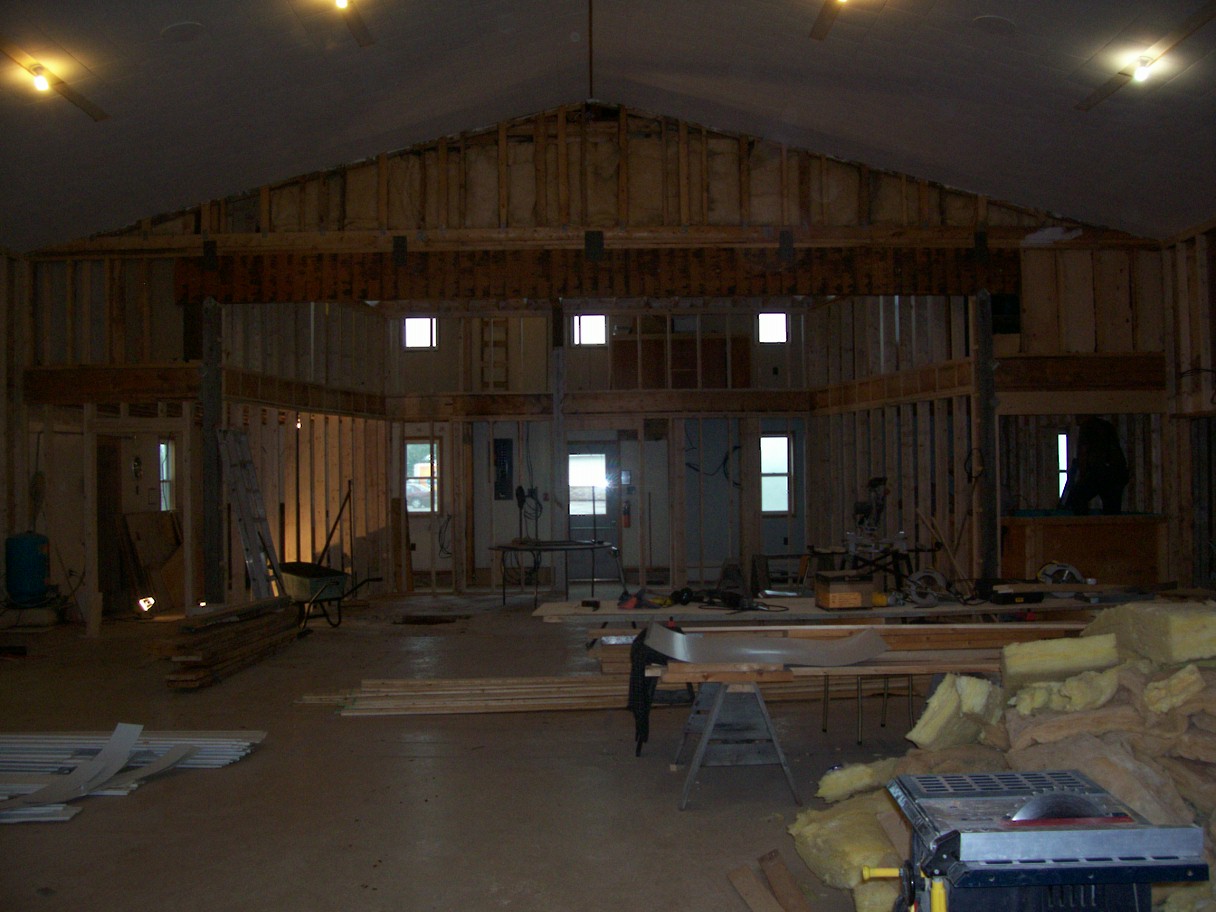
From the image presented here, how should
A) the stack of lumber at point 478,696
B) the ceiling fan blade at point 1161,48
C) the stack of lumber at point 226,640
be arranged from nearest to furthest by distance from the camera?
the ceiling fan blade at point 1161,48
the stack of lumber at point 478,696
the stack of lumber at point 226,640

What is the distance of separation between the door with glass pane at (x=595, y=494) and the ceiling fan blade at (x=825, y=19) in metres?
9.41

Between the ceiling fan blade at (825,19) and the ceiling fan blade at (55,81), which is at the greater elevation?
the ceiling fan blade at (825,19)

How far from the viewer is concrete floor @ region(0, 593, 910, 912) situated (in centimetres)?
407

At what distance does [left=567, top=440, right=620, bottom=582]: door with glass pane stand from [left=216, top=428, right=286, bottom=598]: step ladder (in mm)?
6358

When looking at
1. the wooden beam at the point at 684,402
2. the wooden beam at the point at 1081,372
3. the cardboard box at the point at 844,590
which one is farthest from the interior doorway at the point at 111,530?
the wooden beam at the point at 1081,372

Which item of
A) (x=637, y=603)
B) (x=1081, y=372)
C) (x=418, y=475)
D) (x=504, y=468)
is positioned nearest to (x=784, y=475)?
(x=504, y=468)

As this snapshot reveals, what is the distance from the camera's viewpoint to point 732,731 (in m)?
5.47

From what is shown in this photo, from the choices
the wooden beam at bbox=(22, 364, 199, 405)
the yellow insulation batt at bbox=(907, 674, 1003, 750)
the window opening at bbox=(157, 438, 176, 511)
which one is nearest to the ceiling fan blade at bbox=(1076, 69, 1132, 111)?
the yellow insulation batt at bbox=(907, 674, 1003, 750)

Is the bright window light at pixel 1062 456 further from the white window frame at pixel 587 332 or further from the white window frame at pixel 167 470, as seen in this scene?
the white window frame at pixel 167 470

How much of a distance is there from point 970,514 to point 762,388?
18.9 feet

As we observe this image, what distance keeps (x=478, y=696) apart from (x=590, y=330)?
367 inches

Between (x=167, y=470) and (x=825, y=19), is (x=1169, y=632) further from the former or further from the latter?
(x=167, y=470)

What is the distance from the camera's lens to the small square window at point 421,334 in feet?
50.6

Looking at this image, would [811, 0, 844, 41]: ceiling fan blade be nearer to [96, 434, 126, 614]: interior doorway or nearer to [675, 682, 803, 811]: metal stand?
[675, 682, 803, 811]: metal stand
